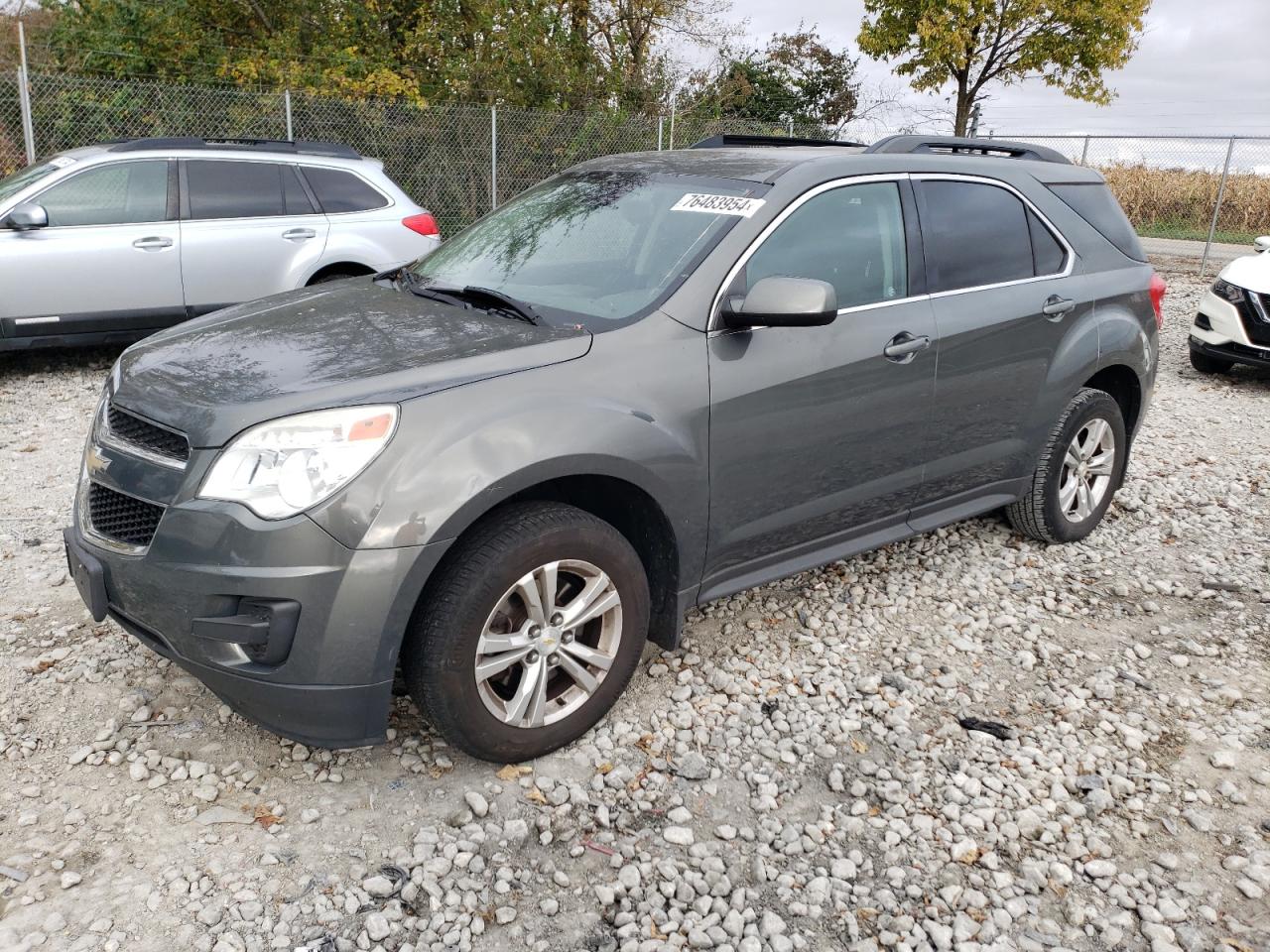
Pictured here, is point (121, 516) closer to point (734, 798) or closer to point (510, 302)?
point (510, 302)

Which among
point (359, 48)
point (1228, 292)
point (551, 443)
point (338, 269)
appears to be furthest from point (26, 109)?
point (1228, 292)

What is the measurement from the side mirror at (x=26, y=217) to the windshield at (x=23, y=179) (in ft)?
0.63

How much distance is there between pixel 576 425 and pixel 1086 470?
3.10 metres

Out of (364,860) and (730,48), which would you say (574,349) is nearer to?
(364,860)

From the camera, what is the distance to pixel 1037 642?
160 inches

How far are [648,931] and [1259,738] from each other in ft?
7.51

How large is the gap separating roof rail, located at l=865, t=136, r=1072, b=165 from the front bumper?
2661 mm

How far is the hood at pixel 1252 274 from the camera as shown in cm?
854

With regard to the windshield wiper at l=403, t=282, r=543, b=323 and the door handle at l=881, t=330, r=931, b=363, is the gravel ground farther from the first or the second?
the windshield wiper at l=403, t=282, r=543, b=323

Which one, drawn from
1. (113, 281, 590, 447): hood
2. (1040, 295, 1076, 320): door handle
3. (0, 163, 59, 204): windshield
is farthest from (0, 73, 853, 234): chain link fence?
(1040, 295, 1076, 320): door handle

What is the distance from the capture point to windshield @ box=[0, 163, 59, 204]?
23.7 feet

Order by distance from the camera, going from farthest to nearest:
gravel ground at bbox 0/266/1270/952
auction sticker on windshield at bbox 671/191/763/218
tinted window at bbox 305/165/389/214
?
tinted window at bbox 305/165/389/214
auction sticker on windshield at bbox 671/191/763/218
gravel ground at bbox 0/266/1270/952

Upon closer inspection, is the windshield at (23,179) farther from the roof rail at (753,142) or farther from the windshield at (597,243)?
the roof rail at (753,142)

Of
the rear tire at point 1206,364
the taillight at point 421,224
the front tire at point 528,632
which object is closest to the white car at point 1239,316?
the rear tire at point 1206,364
